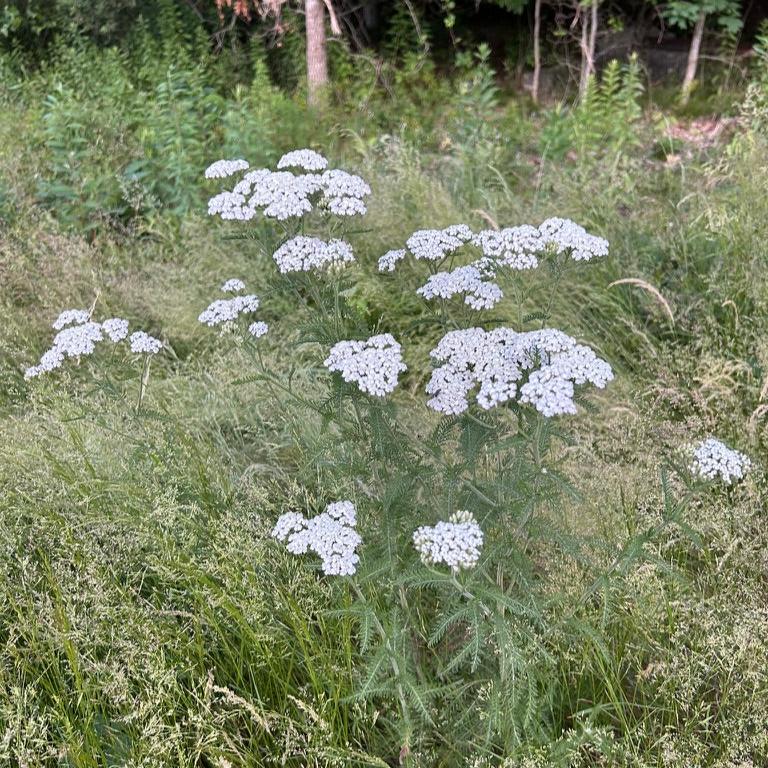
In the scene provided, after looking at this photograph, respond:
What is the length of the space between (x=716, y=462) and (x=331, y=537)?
967 millimetres

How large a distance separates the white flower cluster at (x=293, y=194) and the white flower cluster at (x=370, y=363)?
46cm

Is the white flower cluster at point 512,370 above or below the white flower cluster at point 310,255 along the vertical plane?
below

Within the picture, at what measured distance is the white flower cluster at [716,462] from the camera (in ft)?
5.89

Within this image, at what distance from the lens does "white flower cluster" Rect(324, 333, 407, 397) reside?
1.75 metres

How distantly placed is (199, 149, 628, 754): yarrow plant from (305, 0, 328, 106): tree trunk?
454cm

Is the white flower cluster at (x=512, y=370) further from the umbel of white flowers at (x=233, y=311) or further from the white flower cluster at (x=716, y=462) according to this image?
the umbel of white flowers at (x=233, y=311)

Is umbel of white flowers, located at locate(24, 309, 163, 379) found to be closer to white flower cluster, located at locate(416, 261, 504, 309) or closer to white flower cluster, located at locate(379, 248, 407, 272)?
white flower cluster, located at locate(379, 248, 407, 272)

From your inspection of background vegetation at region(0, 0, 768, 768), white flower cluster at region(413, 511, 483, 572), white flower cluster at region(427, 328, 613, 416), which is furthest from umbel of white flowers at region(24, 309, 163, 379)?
white flower cluster at region(413, 511, 483, 572)

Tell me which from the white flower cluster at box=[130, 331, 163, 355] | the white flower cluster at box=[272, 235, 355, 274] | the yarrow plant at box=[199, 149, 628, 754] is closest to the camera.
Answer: the yarrow plant at box=[199, 149, 628, 754]

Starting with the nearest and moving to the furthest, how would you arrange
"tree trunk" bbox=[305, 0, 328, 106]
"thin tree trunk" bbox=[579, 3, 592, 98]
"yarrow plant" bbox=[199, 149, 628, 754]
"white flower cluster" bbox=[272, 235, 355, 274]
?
"yarrow plant" bbox=[199, 149, 628, 754] → "white flower cluster" bbox=[272, 235, 355, 274] → "thin tree trunk" bbox=[579, 3, 592, 98] → "tree trunk" bbox=[305, 0, 328, 106]

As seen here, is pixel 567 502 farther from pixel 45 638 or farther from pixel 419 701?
pixel 45 638

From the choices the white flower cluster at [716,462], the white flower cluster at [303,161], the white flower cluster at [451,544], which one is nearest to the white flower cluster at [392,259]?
the white flower cluster at [303,161]

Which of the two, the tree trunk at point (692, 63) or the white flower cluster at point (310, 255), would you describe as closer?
the white flower cluster at point (310, 255)

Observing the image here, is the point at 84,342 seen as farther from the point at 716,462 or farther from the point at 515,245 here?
the point at 716,462
